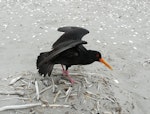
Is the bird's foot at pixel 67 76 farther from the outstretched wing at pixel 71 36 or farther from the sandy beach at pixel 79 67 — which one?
the outstretched wing at pixel 71 36

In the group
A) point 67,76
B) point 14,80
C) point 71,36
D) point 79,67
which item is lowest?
point 79,67

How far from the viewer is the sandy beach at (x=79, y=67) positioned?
203 inches

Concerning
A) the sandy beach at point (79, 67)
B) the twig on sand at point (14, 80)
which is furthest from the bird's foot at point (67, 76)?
the twig on sand at point (14, 80)

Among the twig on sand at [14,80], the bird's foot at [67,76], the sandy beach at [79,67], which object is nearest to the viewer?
the sandy beach at [79,67]

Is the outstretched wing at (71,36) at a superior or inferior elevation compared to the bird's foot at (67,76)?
superior

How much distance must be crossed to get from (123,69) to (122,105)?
140 centimetres

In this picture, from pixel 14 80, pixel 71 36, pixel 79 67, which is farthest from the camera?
pixel 79 67

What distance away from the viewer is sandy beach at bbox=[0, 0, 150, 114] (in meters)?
5.15

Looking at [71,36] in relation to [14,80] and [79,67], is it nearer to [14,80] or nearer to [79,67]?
[79,67]

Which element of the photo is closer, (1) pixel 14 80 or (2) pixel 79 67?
(1) pixel 14 80

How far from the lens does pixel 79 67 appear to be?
251 inches

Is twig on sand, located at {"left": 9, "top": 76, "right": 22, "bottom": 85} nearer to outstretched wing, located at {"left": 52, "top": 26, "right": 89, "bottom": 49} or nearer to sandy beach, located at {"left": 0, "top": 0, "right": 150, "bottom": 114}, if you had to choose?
sandy beach, located at {"left": 0, "top": 0, "right": 150, "bottom": 114}

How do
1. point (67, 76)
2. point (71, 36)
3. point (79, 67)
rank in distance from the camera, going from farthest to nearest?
point (79, 67)
point (71, 36)
point (67, 76)

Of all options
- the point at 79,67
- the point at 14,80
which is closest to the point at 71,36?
the point at 79,67
